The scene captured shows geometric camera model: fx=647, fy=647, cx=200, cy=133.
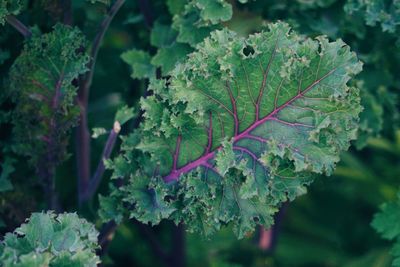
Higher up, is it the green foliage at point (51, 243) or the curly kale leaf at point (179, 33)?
the curly kale leaf at point (179, 33)

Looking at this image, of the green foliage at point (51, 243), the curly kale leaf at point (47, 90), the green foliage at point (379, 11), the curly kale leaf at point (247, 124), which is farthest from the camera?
the green foliage at point (379, 11)

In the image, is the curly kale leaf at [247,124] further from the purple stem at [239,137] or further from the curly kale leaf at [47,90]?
the curly kale leaf at [47,90]

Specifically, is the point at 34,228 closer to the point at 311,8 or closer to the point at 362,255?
the point at 311,8

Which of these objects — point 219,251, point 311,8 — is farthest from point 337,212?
point 311,8

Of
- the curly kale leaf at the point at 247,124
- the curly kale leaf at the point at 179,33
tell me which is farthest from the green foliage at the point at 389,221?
the curly kale leaf at the point at 179,33

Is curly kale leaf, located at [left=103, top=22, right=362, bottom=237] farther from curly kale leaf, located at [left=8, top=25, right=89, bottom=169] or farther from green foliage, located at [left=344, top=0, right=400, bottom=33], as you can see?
green foliage, located at [left=344, top=0, right=400, bottom=33]

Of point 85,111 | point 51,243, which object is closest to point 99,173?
point 85,111
